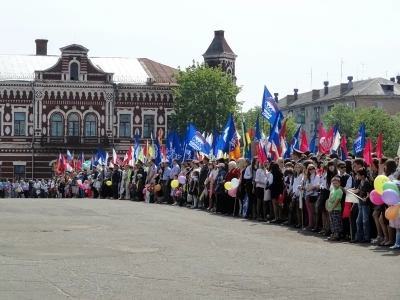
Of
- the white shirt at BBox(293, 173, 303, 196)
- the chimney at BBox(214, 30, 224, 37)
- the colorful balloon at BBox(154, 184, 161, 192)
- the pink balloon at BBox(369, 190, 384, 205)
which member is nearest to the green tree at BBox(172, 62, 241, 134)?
the chimney at BBox(214, 30, 224, 37)

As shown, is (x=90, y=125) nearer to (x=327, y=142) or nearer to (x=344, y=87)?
(x=327, y=142)

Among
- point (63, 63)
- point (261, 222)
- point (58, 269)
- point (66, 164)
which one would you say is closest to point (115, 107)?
point (63, 63)

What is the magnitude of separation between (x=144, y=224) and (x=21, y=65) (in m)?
63.8

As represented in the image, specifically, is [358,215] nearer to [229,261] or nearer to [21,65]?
[229,261]

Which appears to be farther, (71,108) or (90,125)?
(90,125)

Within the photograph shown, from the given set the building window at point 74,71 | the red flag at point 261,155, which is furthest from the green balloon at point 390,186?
the building window at point 74,71

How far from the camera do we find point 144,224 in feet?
83.7

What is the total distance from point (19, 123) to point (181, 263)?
68.5 meters

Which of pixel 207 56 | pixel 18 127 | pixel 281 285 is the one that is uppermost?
pixel 207 56

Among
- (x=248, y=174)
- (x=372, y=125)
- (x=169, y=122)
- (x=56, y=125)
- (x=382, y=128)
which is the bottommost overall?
(x=248, y=174)

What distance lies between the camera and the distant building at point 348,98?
130m

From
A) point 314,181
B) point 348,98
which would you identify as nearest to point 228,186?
point 314,181

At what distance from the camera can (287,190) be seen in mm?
26938

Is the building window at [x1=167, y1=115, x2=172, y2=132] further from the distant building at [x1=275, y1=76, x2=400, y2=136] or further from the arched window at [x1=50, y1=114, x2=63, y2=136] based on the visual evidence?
the distant building at [x1=275, y1=76, x2=400, y2=136]
